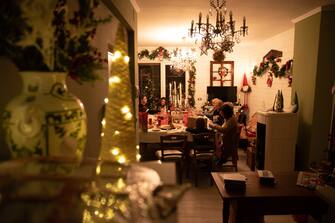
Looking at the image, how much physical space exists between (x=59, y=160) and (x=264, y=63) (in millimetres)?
6365

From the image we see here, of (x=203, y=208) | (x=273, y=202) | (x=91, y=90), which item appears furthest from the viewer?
(x=203, y=208)

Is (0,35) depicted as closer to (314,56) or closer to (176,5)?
(176,5)

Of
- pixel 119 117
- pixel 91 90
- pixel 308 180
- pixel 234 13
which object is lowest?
pixel 308 180

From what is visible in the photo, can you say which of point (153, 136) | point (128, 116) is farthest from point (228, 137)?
point (128, 116)

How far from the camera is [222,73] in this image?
24.3 ft

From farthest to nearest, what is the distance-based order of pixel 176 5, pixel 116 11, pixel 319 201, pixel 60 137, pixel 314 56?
pixel 314 56
pixel 176 5
pixel 116 11
pixel 319 201
pixel 60 137

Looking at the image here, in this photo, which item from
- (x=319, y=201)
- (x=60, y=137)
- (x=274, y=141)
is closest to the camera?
(x=60, y=137)

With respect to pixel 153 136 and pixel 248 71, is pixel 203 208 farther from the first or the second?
pixel 248 71

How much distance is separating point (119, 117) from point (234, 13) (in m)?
3.58

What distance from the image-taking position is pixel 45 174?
56 centimetres

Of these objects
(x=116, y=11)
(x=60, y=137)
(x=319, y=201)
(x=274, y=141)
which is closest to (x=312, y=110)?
(x=274, y=141)

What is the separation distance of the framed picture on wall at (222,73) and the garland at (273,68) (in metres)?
0.81

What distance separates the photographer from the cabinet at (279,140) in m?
3.90

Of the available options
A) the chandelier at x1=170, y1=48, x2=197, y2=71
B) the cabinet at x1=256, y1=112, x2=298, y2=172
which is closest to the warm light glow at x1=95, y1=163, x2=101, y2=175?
the cabinet at x1=256, y1=112, x2=298, y2=172
